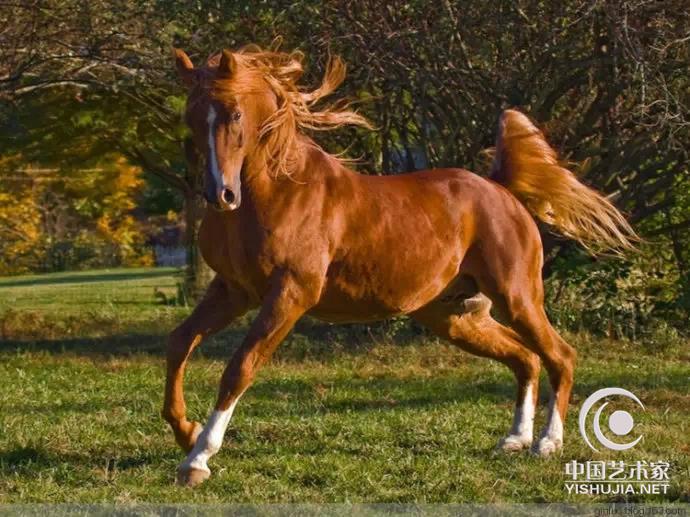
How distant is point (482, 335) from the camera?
755cm

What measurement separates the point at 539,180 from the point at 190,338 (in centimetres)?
237

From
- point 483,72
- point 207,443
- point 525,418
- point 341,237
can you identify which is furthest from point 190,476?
point 483,72

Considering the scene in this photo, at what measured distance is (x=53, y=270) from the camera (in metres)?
34.5

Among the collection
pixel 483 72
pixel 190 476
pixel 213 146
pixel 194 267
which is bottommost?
pixel 194 267

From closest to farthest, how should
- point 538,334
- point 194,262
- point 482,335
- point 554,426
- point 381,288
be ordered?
point 381,288, point 554,426, point 538,334, point 482,335, point 194,262

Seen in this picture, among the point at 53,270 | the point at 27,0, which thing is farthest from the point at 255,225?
the point at 53,270

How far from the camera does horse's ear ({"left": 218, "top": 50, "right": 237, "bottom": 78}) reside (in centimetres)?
629

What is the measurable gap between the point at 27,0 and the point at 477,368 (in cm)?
594

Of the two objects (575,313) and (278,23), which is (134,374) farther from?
(575,313)

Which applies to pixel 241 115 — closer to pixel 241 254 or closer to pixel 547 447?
pixel 241 254

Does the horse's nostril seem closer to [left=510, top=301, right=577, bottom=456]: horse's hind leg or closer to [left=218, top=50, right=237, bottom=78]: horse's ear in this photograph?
[left=218, top=50, right=237, bottom=78]: horse's ear

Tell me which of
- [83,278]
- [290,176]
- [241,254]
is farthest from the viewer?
[83,278]

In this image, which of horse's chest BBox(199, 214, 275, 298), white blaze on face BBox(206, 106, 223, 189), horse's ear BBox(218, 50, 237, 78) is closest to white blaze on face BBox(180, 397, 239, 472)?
horse's chest BBox(199, 214, 275, 298)

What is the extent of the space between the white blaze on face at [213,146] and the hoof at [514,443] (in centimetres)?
220
